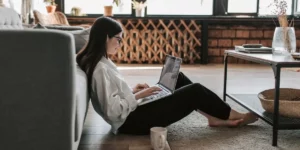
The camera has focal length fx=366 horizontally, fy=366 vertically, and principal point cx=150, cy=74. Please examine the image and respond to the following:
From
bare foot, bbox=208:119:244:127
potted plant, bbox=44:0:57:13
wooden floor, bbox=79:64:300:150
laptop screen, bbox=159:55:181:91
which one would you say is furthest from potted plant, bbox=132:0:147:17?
bare foot, bbox=208:119:244:127

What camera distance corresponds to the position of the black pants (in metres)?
1.77

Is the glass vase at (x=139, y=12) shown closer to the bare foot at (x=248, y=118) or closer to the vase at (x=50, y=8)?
the vase at (x=50, y=8)

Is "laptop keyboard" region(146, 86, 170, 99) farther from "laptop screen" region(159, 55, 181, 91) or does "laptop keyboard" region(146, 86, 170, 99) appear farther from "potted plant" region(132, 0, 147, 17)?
"potted plant" region(132, 0, 147, 17)

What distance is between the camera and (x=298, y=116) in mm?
1831

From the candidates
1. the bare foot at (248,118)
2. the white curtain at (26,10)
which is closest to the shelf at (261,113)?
the bare foot at (248,118)

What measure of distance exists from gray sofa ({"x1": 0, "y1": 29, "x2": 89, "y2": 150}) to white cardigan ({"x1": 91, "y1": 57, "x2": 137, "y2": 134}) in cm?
41

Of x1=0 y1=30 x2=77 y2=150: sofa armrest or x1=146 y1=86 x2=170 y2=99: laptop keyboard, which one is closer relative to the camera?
x1=0 y1=30 x2=77 y2=150: sofa armrest

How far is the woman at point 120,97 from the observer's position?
1623 millimetres

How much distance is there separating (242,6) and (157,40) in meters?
1.36

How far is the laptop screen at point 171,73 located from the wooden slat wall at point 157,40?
3.25 meters

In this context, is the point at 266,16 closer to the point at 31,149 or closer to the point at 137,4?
the point at 137,4

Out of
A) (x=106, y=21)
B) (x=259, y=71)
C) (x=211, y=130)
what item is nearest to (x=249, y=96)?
(x=211, y=130)

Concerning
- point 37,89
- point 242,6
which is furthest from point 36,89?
point 242,6

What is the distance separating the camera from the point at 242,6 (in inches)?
212
